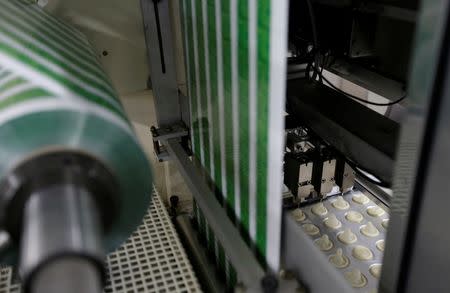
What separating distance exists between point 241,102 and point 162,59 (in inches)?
25.4

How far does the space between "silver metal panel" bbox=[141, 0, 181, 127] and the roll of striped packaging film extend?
0.63 m

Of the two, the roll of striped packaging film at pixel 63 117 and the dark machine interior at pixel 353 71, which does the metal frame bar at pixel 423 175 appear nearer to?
the roll of striped packaging film at pixel 63 117

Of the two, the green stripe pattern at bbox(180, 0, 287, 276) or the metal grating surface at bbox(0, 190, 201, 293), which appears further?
the metal grating surface at bbox(0, 190, 201, 293)

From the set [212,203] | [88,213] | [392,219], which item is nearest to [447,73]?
[392,219]

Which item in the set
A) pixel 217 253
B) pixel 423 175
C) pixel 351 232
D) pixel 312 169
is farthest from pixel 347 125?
pixel 423 175

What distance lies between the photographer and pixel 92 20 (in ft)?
4.11

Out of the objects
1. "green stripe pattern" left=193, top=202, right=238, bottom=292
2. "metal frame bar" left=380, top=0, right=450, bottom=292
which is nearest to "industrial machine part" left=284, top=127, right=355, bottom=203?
"green stripe pattern" left=193, top=202, right=238, bottom=292

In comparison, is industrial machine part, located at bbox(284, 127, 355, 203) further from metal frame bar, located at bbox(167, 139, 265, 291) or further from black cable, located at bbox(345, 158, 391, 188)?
metal frame bar, located at bbox(167, 139, 265, 291)

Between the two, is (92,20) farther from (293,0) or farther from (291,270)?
(291,270)

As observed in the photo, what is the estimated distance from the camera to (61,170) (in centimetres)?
47

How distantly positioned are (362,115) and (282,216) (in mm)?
800

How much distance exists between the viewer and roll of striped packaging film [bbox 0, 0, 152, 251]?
493 mm

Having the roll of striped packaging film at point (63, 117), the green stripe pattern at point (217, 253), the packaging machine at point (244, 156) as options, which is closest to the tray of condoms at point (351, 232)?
the packaging machine at point (244, 156)

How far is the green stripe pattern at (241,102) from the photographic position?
0.66 m
